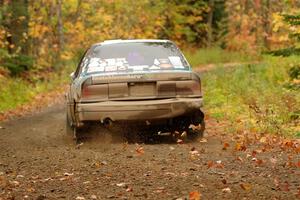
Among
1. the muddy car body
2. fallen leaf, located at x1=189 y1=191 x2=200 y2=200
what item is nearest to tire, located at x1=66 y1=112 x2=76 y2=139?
the muddy car body

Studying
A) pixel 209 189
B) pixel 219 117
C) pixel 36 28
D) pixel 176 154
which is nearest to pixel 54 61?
pixel 36 28

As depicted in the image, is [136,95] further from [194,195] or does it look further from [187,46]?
[187,46]

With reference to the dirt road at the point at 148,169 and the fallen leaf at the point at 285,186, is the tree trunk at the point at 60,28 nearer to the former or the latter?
the dirt road at the point at 148,169

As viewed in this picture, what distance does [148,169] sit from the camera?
7105mm

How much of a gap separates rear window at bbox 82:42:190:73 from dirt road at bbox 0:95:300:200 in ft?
3.61

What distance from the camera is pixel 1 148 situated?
964 cm

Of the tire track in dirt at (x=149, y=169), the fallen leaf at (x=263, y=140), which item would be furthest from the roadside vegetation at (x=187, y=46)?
the tire track in dirt at (x=149, y=169)

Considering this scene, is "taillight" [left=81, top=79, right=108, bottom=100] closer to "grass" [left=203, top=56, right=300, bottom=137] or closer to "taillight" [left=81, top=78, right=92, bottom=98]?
"taillight" [left=81, top=78, right=92, bottom=98]

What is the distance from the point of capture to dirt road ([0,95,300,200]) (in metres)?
5.97

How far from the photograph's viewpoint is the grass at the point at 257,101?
10633mm

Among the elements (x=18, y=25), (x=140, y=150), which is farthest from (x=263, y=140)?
(x=18, y=25)

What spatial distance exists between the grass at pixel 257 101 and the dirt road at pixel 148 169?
0.96 metres

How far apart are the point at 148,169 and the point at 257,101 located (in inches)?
245

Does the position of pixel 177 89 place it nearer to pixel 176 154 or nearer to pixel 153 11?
pixel 176 154
